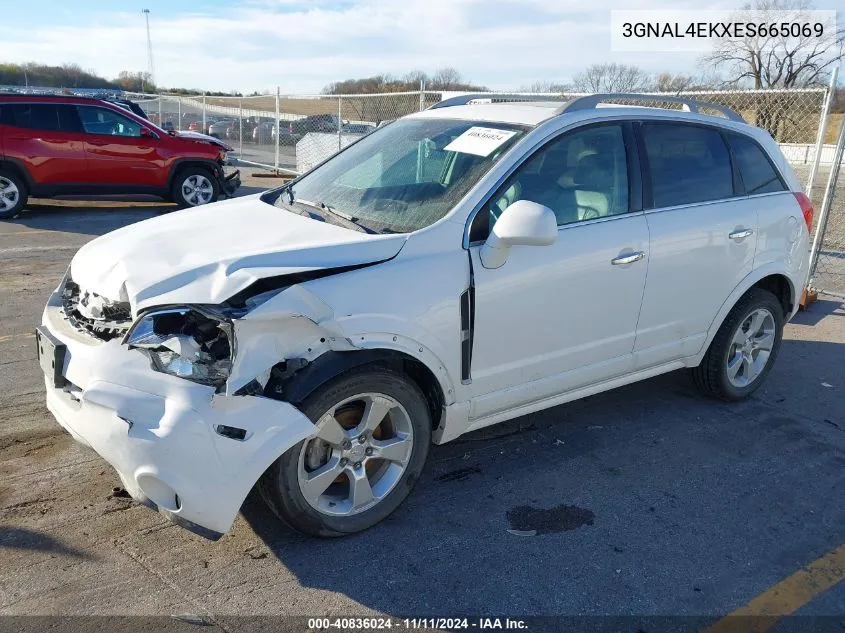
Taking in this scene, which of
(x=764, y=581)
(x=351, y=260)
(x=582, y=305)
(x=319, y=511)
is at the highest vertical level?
(x=351, y=260)

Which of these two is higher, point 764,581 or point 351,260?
point 351,260

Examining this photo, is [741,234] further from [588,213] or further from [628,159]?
[588,213]

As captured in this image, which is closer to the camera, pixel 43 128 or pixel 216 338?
pixel 216 338

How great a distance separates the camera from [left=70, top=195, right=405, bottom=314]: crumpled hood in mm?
2824

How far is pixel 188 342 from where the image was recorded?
2.75 metres

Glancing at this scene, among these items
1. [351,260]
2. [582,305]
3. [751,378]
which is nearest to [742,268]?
[751,378]

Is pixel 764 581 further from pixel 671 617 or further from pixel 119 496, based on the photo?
pixel 119 496

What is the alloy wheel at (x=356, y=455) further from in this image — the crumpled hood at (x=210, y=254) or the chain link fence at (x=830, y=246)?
the chain link fence at (x=830, y=246)

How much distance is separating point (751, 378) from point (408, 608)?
3321 millimetres

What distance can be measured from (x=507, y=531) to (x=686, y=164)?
8.18 feet

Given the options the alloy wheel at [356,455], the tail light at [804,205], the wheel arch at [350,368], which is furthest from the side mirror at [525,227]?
the tail light at [804,205]

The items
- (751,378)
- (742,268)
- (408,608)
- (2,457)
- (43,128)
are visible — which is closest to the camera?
(408,608)

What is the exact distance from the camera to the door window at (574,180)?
3.54 m

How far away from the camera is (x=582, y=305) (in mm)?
3748
